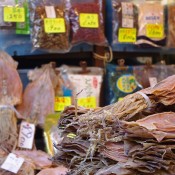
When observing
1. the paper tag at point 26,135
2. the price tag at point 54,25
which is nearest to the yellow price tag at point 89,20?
the price tag at point 54,25

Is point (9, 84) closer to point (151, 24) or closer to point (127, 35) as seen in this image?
point (127, 35)

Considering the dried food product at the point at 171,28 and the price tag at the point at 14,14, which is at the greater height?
the price tag at the point at 14,14

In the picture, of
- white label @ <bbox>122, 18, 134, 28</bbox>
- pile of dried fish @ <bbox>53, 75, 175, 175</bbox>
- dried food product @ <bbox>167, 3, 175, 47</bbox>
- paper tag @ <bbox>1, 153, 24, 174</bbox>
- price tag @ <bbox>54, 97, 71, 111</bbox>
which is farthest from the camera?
dried food product @ <bbox>167, 3, 175, 47</bbox>

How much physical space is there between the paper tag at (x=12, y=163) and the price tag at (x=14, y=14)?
739mm

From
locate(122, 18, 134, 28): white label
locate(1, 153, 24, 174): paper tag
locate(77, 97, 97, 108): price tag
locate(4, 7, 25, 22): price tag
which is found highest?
locate(4, 7, 25, 22): price tag

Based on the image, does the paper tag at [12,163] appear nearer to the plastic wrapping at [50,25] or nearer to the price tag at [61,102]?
the price tag at [61,102]

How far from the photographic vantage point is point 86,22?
2391mm

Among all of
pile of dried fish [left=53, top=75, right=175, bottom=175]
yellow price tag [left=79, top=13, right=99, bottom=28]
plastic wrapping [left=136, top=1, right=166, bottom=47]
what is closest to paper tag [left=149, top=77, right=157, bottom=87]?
plastic wrapping [left=136, top=1, right=166, bottom=47]

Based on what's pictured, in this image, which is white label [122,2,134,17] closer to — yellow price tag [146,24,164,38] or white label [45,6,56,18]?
yellow price tag [146,24,164,38]

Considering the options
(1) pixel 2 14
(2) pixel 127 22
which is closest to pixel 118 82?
(2) pixel 127 22

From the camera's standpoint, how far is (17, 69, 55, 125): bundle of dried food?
2.31 m

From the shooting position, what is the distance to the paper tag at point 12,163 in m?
2.04

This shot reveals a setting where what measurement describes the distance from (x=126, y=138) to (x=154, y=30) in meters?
1.68

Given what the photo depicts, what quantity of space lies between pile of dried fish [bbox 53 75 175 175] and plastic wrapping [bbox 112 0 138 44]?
4.44 ft
